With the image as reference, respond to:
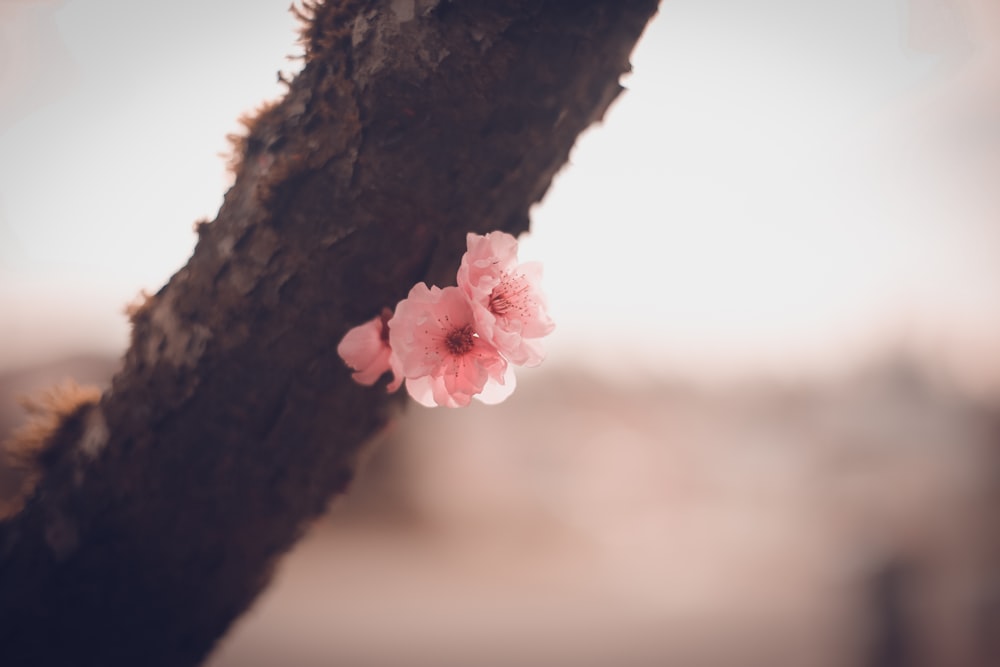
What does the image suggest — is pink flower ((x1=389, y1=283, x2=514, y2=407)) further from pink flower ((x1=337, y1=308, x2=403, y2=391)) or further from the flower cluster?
pink flower ((x1=337, y1=308, x2=403, y2=391))

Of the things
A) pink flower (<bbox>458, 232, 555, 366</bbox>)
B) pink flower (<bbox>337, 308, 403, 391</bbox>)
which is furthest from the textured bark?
pink flower (<bbox>458, 232, 555, 366</bbox>)

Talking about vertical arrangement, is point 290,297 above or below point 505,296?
below

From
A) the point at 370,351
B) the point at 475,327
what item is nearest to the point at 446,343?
the point at 475,327

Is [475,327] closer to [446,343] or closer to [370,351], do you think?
[446,343]

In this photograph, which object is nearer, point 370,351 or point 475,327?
point 475,327

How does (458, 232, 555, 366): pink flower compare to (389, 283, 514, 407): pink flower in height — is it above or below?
above

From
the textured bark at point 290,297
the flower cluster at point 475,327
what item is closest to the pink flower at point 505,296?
the flower cluster at point 475,327

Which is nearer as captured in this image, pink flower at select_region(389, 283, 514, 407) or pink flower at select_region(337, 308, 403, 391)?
pink flower at select_region(389, 283, 514, 407)
